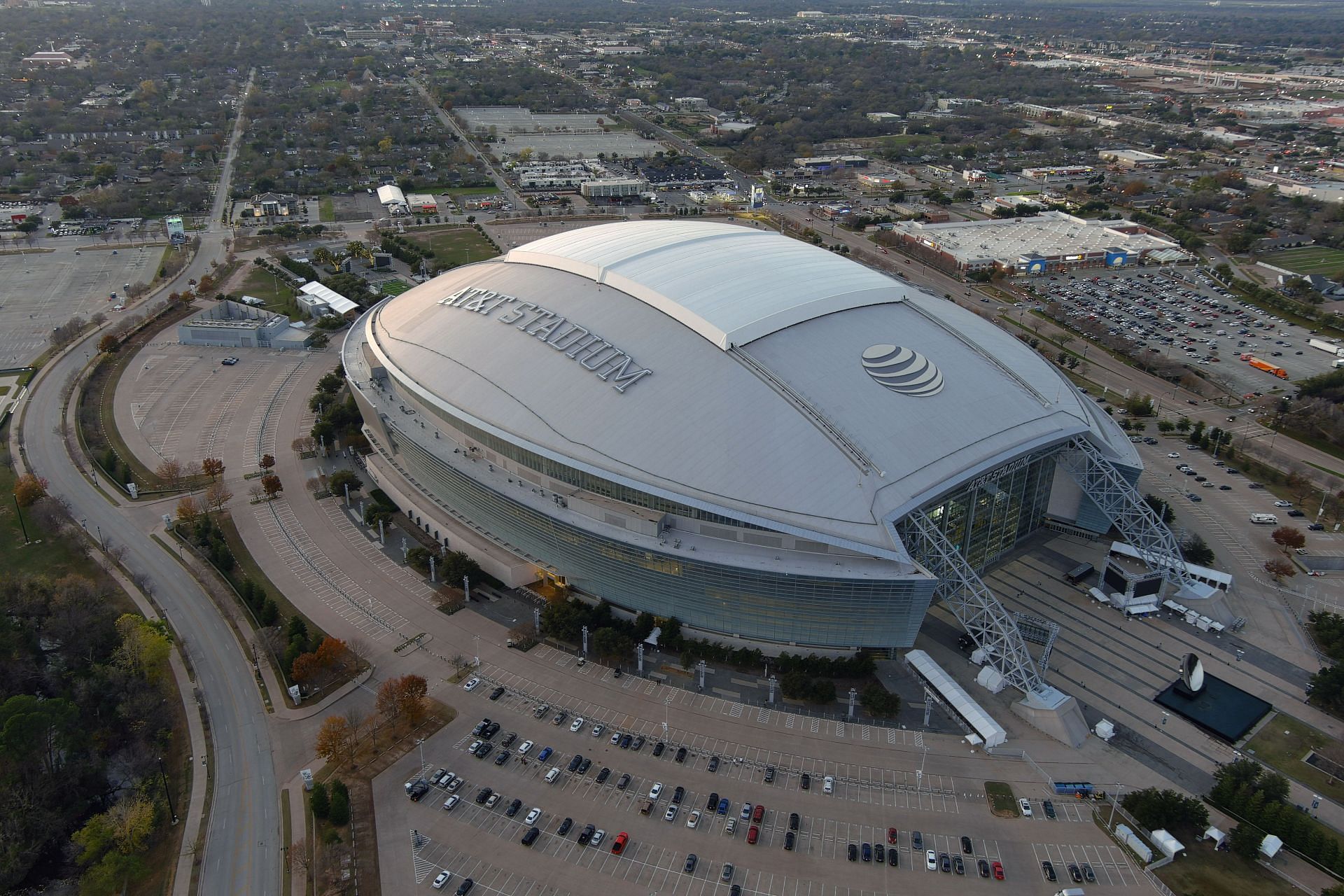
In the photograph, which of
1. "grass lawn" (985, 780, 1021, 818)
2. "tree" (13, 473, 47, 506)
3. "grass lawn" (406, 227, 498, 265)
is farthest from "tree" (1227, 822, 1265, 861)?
"grass lawn" (406, 227, 498, 265)

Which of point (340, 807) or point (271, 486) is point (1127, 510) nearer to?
point (340, 807)

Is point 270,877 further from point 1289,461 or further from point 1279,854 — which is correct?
point 1289,461

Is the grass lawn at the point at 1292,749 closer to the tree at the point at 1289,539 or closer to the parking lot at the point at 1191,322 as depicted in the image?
the tree at the point at 1289,539

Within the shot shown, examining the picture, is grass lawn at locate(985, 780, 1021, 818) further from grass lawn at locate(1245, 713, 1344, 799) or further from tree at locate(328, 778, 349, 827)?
tree at locate(328, 778, 349, 827)

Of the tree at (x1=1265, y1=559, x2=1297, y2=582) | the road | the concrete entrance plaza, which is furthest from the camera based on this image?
the tree at (x1=1265, y1=559, x2=1297, y2=582)

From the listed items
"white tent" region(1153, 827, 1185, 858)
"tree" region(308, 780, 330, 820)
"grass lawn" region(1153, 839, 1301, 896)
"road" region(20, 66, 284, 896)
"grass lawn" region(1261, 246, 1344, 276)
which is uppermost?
"grass lawn" region(1261, 246, 1344, 276)

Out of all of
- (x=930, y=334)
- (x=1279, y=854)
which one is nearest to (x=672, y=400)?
(x=930, y=334)
